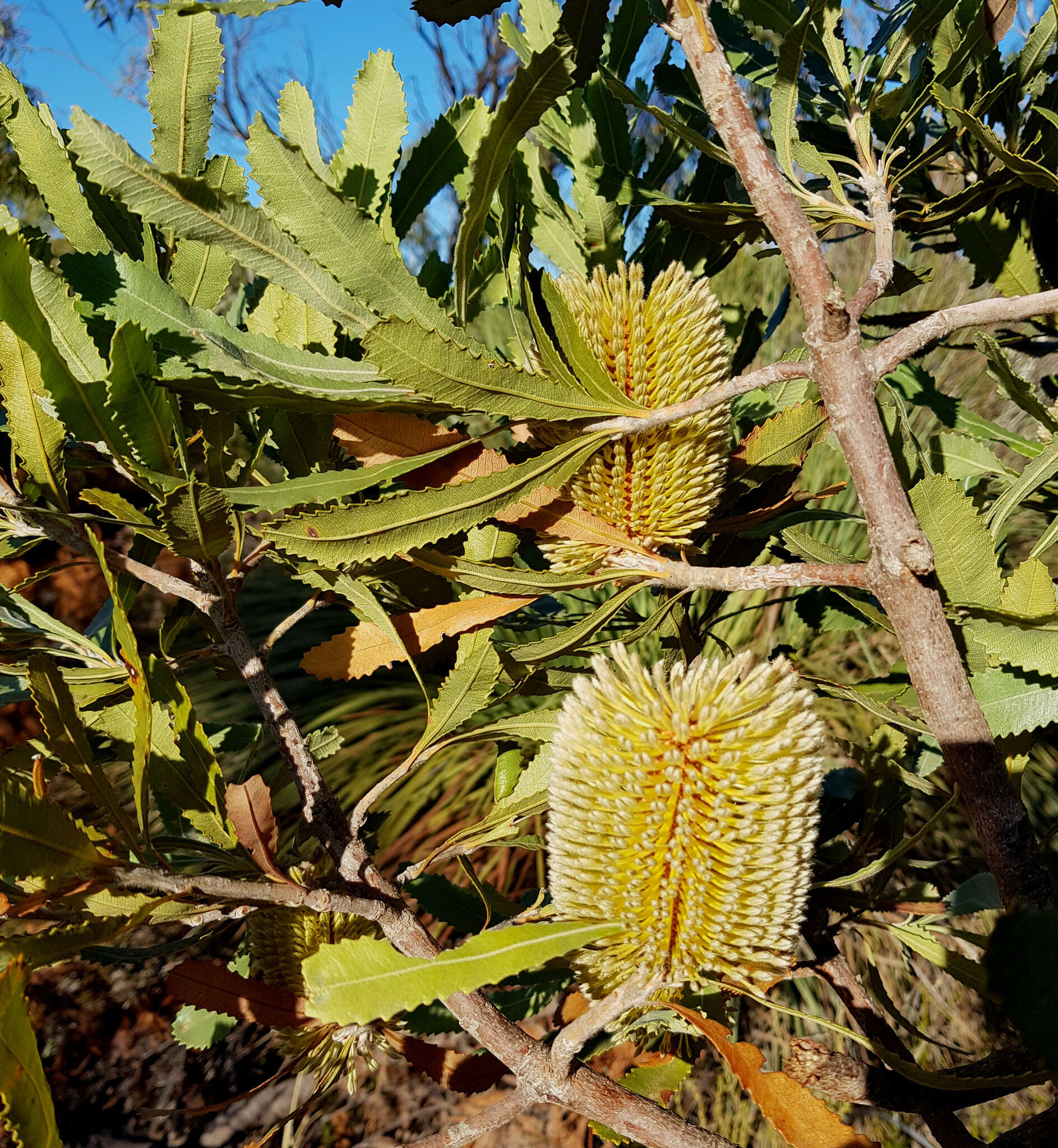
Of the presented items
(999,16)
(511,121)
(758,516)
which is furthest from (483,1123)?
(999,16)

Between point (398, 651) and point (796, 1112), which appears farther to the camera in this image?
point (398, 651)

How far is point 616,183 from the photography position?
609 millimetres

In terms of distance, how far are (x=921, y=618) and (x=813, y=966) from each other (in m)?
0.38

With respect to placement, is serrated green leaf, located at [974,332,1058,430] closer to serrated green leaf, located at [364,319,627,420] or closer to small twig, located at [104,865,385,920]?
serrated green leaf, located at [364,319,627,420]

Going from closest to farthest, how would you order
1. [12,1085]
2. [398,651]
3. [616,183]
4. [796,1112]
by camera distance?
[12,1085]
[796,1112]
[398,651]
[616,183]

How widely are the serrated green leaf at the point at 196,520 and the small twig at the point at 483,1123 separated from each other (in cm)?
35

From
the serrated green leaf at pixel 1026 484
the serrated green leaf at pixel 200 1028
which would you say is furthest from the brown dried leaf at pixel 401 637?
the serrated green leaf at pixel 200 1028

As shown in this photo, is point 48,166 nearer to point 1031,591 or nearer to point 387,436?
point 387,436

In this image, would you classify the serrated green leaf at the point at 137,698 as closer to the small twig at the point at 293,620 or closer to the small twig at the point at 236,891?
the small twig at the point at 236,891

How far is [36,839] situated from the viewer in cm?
34

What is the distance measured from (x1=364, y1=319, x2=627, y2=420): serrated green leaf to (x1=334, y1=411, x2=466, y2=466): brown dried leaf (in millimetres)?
45

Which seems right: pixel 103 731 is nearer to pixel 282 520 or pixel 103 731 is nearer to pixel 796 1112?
pixel 282 520

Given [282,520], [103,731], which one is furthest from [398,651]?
[103,731]

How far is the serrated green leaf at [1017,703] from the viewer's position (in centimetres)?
45
